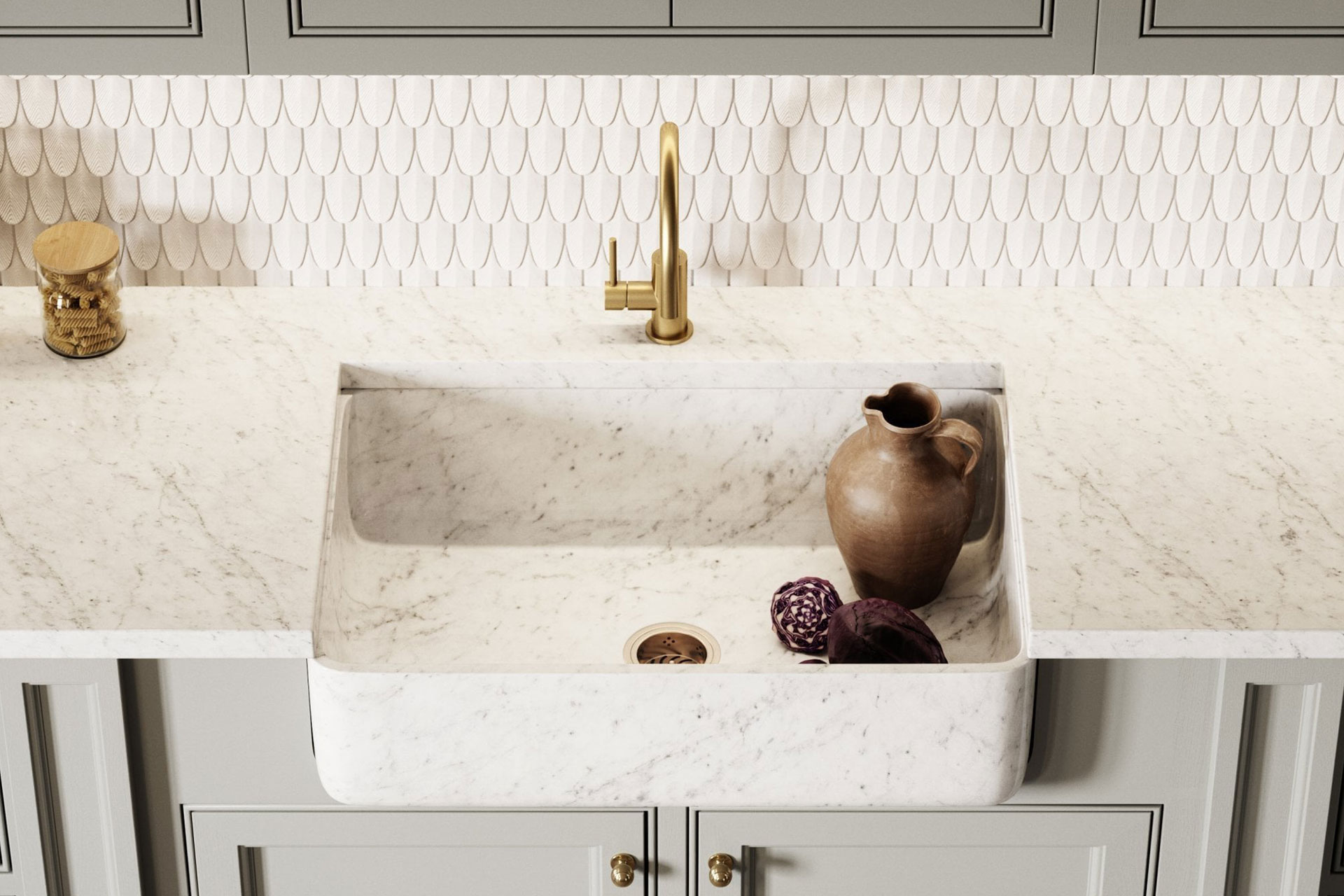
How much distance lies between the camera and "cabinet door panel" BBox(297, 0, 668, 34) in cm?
167

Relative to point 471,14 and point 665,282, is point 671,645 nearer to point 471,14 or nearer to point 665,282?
point 665,282

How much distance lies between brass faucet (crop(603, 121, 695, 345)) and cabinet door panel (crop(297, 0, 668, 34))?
0.13m

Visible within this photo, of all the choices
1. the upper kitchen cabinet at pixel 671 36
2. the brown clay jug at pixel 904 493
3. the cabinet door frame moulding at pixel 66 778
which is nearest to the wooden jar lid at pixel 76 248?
the upper kitchen cabinet at pixel 671 36

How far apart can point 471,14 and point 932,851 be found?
3.46ft

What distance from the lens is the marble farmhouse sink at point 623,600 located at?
4.55ft

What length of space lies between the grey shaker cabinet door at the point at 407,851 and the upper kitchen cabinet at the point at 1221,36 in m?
1.03

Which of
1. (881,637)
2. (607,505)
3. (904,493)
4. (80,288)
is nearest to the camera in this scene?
(881,637)

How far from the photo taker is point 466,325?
1859 mm

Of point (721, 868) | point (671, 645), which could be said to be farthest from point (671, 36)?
point (721, 868)

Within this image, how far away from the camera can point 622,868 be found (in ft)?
5.03

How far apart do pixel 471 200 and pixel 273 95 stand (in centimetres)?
28

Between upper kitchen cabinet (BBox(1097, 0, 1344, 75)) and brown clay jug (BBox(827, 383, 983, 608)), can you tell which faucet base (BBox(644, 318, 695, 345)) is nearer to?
brown clay jug (BBox(827, 383, 983, 608))

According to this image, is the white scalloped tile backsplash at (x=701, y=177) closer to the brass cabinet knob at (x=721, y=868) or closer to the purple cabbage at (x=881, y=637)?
the purple cabbage at (x=881, y=637)

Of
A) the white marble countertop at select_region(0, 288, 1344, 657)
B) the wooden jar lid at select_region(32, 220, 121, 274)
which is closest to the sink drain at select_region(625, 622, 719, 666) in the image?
the white marble countertop at select_region(0, 288, 1344, 657)
